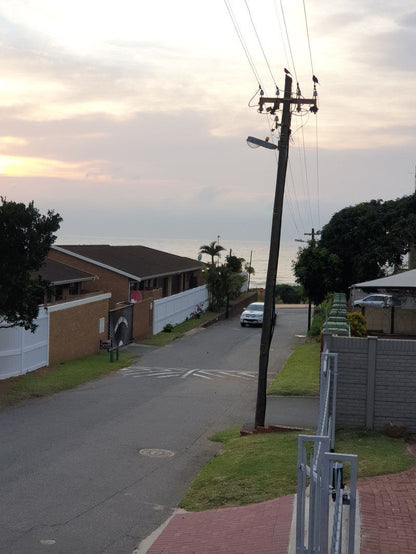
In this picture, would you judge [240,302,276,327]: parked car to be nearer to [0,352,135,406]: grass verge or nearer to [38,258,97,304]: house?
[38,258,97,304]: house

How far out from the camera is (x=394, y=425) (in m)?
14.7

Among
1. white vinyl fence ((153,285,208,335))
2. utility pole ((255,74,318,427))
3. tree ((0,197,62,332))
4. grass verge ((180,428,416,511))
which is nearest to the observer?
grass verge ((180,428,416,511))

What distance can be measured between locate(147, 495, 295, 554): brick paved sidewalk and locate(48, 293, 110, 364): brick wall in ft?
59.7

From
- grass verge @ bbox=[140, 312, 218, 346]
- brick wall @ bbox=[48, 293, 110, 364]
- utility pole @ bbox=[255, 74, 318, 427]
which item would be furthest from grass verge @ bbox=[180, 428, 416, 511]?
grass verge @ bbox=[140, 312, 218, 346]

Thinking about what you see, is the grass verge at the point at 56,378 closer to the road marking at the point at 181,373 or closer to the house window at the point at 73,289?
the road marking at the point at 181,373

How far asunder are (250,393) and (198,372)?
4.50 meters

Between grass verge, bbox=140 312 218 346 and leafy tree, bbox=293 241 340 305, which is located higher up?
leafy tree, bbox=293 241 340 305

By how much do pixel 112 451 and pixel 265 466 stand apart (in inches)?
159

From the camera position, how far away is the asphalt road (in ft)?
35.2

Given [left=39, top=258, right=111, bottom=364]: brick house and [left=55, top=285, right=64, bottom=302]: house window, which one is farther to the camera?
[left=55, top=285, right=64, bottom=302]: house window

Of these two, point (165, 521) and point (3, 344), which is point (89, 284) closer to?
point (3, 344)

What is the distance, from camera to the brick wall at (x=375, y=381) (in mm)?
14930

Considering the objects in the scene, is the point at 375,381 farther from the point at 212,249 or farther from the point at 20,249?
the point at 212,249

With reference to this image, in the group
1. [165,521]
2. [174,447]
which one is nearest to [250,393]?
[174,447]
